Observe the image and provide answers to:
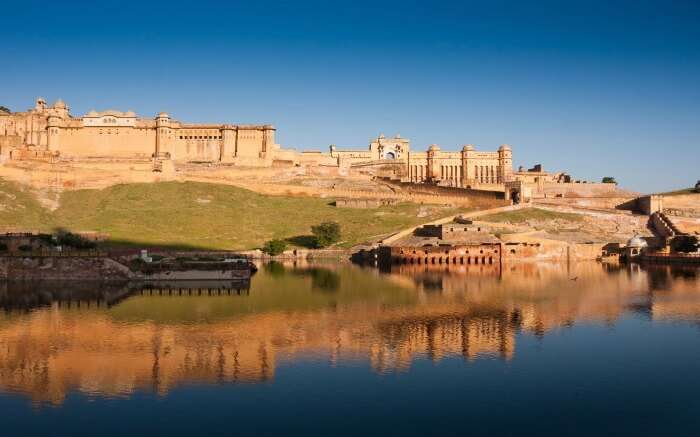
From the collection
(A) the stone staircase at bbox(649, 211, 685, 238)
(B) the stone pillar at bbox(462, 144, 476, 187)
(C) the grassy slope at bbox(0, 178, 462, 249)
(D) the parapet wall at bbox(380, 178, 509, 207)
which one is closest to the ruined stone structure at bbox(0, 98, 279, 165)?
(C) the grassy slope at bbox(0, 178, 462, 249)

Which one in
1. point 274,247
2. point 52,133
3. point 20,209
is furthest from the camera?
point 52,133

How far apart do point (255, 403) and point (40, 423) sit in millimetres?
5453

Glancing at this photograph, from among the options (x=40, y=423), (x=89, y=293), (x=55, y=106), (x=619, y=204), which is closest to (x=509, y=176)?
(x=619, y=204)

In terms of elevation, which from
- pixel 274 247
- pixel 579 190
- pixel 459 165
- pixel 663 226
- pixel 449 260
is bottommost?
pixel 449 260

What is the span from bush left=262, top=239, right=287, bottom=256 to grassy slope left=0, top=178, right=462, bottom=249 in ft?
6.93

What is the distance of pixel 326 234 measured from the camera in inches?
2574

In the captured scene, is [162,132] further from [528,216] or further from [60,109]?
[528,216]

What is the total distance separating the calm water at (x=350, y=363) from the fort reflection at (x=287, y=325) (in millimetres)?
98

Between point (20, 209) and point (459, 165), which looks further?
point (459, 165)

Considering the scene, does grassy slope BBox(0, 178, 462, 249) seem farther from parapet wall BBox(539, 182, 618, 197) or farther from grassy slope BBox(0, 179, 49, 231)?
parapet wall BBox(539, 182, 618, 197)

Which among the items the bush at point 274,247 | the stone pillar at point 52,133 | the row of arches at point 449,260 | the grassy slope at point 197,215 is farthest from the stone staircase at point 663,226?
the stone pillar at point 52,133

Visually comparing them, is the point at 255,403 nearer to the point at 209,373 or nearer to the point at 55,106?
the point at 209,373

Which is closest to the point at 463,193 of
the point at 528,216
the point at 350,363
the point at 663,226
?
the point at 528,216

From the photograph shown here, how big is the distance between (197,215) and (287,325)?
44.7 meters
